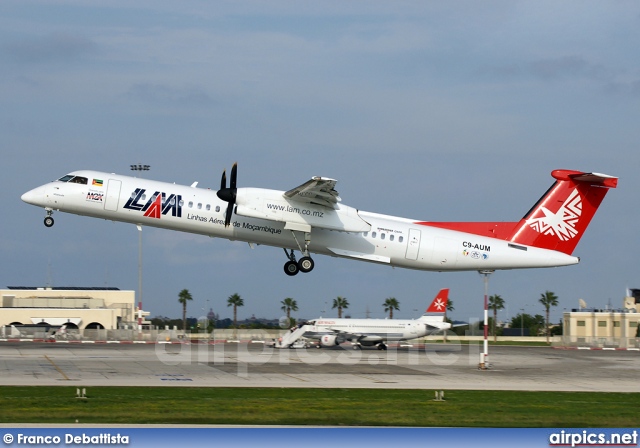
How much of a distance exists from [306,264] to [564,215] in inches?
506

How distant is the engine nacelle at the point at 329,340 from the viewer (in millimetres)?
66188

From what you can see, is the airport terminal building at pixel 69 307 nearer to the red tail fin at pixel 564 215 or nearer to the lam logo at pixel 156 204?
the lam logo at pixel 156 204

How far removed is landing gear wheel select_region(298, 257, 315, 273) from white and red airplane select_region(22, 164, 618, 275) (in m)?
0.05

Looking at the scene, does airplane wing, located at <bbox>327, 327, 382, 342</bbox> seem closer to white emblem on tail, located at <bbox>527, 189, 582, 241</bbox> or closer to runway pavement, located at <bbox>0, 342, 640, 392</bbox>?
runway pavement, located at <bbox>0, 342, 640, 392</bbox>

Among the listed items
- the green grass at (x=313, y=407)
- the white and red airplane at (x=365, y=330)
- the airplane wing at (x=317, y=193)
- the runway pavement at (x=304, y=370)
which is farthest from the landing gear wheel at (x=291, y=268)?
the white and red airplane at (x=365, y=330)

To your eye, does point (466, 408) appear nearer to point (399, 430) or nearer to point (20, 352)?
point (399, 430)

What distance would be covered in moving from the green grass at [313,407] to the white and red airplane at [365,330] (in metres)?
31.0

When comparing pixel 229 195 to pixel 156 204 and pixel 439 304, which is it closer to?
pixel 156 204

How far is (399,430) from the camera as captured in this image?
24609mm

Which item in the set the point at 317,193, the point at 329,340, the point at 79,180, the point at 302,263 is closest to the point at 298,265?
the point at 302,263

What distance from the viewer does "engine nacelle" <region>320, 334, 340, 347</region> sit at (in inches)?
2606

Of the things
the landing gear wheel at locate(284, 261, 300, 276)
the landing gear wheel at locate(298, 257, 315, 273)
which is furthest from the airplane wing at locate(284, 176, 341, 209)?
the landing gear wheel at locate(284, 261, 300, 276)

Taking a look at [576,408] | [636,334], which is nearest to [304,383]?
[576,408]

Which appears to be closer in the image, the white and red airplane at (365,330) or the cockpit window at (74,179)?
the cockpit window at (74,179)
